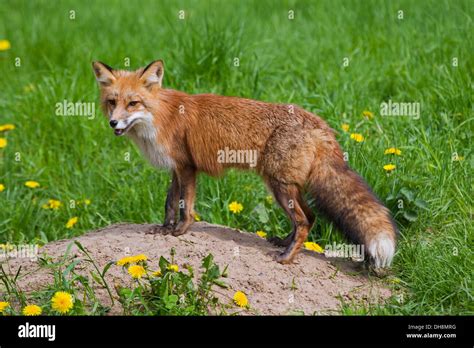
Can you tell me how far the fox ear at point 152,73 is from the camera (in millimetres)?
6000

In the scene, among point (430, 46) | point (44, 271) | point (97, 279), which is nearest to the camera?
point (97, 279)

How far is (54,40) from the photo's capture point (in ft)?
34.8

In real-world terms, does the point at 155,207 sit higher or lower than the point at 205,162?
lower

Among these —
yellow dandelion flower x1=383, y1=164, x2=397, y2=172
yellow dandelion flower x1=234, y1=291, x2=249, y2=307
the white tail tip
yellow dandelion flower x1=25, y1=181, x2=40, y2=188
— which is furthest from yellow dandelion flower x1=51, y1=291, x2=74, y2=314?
yellow dandelion flower x1=25, y1=181, x2=40, y2=188

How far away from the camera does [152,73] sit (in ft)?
19.8

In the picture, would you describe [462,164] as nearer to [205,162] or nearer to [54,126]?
[205,162]

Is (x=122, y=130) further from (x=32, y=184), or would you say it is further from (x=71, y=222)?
(x=32, y=184)

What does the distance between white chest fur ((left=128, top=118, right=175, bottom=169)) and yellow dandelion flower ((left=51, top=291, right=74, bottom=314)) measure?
1580mm

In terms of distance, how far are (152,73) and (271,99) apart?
2764 millimetres
